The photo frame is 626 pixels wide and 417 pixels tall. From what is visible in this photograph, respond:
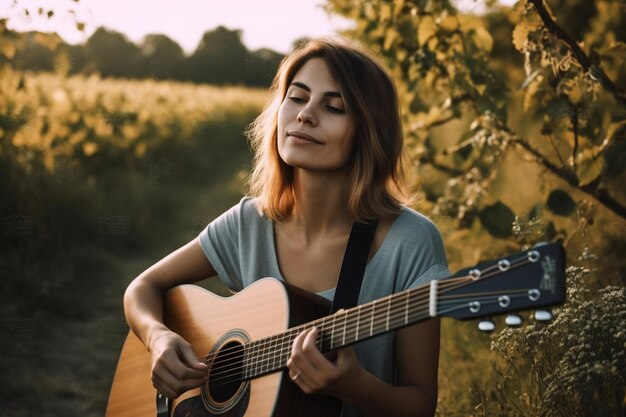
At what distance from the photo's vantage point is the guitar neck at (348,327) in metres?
1.94

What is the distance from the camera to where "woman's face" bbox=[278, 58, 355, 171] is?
2680 millimetres

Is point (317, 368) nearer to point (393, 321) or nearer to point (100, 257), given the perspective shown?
point (393, 321)

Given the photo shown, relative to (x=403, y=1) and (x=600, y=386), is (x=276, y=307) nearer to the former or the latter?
(x=600, y=386)

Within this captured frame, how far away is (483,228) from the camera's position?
13.0 feet

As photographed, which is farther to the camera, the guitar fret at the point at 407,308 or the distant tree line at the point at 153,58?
the distant tree line at the point at 153,58

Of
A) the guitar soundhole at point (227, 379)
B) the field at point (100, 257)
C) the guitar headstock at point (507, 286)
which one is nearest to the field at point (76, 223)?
the field at point (100, 257)

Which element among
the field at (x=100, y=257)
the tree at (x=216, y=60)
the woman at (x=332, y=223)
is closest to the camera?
the woman at (x=332, y=223)

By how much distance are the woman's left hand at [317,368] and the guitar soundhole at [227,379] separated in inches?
13.4

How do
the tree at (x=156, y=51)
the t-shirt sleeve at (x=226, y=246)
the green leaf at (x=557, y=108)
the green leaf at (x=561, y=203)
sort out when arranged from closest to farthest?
the t-shirt sleeve at (x=226, y=246) < the green leaf at (x=557, y=108) < the green leaf at (x=561, y=203) < the tree at (x=156, y=51)

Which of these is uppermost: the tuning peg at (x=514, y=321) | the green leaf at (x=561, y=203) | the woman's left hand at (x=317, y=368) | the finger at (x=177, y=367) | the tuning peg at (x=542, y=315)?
the tuning peg at (x=542, y=315)

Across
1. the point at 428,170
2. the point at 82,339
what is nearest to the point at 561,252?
the point at 428,170

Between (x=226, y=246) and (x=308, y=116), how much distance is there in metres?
0.75

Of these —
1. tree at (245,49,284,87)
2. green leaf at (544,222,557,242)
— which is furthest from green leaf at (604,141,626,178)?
tree at (245,49,284,87)

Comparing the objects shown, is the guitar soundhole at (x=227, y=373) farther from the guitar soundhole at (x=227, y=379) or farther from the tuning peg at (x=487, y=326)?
the tuning peg at (x=487, y=326)
